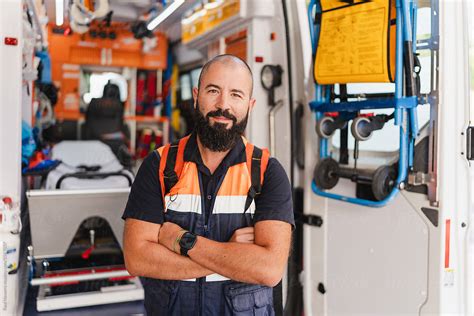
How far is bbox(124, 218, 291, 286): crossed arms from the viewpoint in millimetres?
2158

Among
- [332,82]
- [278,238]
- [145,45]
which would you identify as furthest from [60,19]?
[145,45]

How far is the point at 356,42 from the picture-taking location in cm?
306

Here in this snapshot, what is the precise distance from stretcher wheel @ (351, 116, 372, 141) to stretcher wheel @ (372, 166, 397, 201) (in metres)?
0.21

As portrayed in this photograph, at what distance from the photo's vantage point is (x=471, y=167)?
2783 mm

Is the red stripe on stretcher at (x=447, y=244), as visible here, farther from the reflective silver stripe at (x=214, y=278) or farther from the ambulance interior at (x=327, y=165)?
the reflective silver stripe at (x=214, y=278)

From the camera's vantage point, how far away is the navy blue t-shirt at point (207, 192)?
2297mm

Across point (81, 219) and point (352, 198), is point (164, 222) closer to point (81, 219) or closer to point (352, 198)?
point (352, 198)

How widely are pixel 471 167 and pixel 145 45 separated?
7869 millimetres

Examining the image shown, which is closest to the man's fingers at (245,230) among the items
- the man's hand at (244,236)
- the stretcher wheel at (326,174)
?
the man's hand at (244,236)

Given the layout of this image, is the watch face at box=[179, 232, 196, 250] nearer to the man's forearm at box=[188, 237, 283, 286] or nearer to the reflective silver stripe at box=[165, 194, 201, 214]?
the man's forearm at box=[188, 237, 283, 286]

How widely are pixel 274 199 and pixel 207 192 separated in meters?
0.31

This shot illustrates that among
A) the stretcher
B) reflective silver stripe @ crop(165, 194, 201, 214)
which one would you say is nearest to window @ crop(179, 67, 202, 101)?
the stretcher

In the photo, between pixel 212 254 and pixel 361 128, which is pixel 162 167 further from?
pixel 361 128

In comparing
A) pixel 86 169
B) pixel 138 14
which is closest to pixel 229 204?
pixel 86 169
